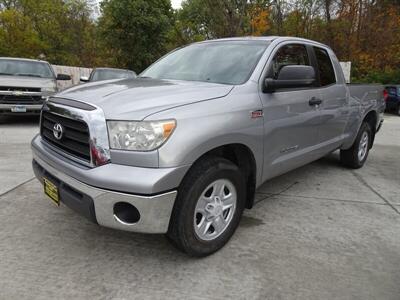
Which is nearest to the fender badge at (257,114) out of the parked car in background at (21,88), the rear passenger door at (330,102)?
the rear passenger door at (330,102)

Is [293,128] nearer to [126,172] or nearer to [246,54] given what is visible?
[246,54]

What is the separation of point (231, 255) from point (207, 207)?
48cm

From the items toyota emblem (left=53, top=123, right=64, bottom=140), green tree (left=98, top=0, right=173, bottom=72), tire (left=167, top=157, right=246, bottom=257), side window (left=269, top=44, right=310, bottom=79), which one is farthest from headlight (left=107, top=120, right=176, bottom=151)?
green tree (left=98, top=0, right=173, bottom=72)

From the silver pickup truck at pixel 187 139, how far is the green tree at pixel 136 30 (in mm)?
18451

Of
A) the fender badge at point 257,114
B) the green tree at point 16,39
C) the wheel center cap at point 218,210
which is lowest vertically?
the wheel center cap at point 218,210

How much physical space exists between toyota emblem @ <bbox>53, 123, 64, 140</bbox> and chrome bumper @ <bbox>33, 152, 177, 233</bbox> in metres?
0.50

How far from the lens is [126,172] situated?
8.11ft

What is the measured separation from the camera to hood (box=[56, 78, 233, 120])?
258cm

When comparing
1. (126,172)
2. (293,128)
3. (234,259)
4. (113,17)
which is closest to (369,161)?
(293,128)

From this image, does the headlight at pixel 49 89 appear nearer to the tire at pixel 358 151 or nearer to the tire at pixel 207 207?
the tire at pixel 358 151

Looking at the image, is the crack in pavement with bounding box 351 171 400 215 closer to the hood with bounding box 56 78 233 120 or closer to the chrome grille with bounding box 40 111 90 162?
the hood with bounding box 56 78 233 120

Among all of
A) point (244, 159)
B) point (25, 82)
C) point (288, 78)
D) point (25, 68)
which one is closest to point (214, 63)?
point (288, 78)

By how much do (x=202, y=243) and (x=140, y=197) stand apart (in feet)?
2.51

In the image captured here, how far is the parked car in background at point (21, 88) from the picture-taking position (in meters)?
8.93
